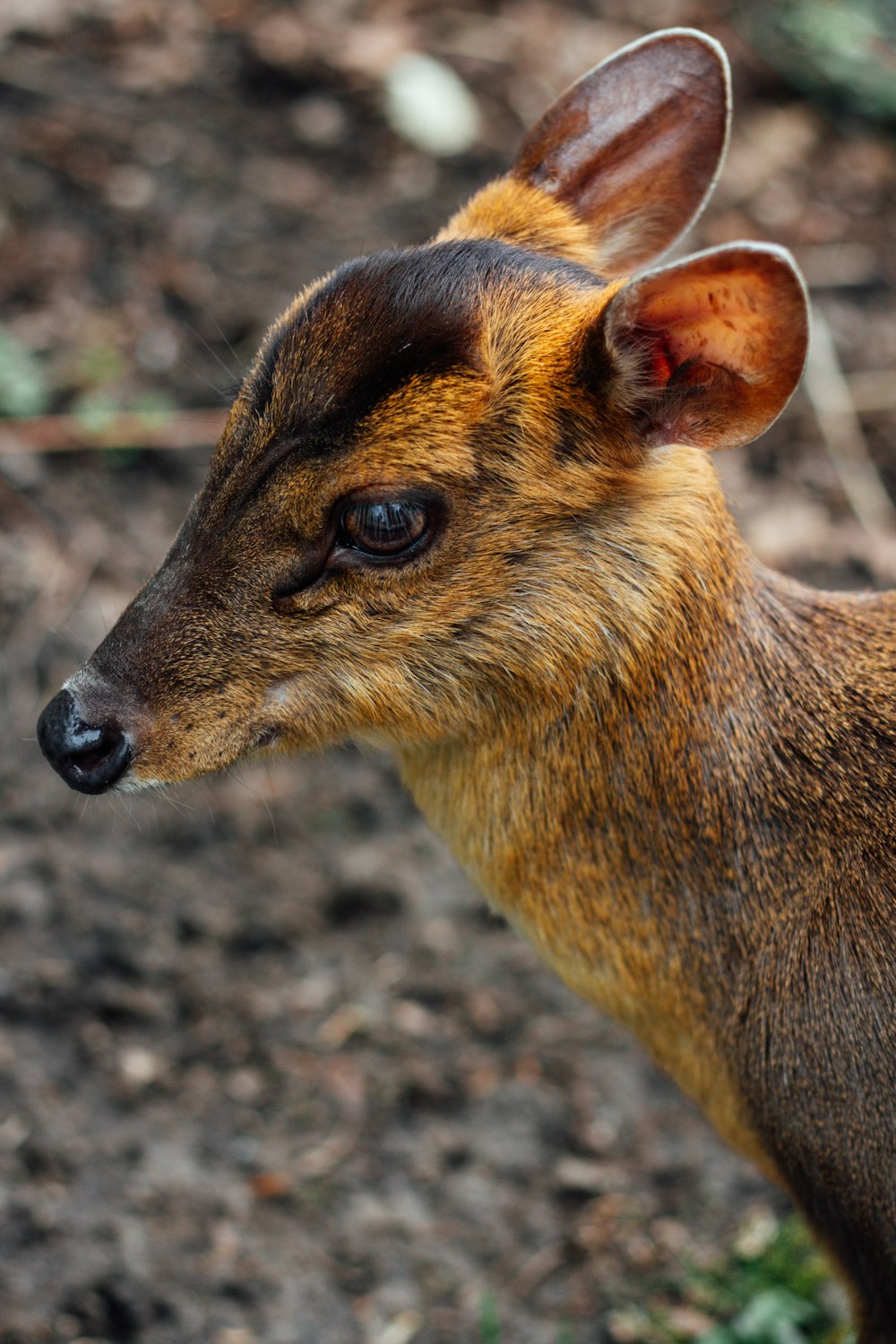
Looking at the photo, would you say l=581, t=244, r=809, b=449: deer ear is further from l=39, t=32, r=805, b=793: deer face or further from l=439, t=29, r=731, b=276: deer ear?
l=439, t=29, r=731, b=276: deer ear

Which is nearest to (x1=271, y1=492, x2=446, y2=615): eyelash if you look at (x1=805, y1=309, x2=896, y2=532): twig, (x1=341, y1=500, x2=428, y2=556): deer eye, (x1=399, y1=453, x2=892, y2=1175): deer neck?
(x1=341, y1=500, x2=428, y2=556): deer eye

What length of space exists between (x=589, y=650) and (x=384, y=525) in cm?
51

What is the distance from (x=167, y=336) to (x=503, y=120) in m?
2.36

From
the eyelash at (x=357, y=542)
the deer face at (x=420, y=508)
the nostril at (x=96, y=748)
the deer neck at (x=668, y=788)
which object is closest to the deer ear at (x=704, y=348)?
the deer face at (x=420, y=508)

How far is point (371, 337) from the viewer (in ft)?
9.14

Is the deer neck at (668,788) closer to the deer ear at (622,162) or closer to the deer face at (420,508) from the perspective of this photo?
the deer face at (420,508)

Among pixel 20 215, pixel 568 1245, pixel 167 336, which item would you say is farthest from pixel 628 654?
pixel 20 215

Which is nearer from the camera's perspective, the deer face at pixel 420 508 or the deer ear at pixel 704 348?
the deer ear at pixel 704 348

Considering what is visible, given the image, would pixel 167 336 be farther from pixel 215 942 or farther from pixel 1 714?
pixel 215 942

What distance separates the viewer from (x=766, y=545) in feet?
19.8

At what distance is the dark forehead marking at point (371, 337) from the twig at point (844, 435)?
3.60 meters

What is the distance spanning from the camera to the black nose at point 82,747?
Result: 2914 millimetres

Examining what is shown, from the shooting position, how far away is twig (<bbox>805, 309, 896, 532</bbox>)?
6238mm

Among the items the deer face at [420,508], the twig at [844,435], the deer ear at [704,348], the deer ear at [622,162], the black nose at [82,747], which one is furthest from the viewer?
the twig at [844,435]
